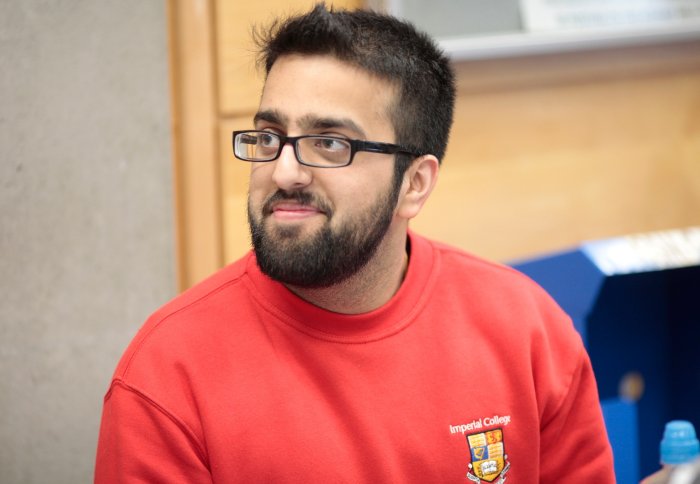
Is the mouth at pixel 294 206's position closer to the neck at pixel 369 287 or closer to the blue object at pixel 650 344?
the neck at pixel 369 287

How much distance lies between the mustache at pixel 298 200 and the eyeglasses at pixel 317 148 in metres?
0.04

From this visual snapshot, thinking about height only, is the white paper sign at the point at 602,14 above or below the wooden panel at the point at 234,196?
above

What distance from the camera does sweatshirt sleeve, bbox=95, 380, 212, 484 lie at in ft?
3.75

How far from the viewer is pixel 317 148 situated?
122 centimetres

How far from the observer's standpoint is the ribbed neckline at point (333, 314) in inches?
49.8

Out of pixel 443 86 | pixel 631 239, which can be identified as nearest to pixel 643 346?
pixel 631 239

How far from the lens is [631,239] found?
1.67 m

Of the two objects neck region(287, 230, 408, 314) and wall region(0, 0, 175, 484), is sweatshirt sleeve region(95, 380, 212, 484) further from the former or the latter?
wall region(0, 0, 175, 484)

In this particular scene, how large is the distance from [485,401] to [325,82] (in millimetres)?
511

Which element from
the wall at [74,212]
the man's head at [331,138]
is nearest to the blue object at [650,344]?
the man's head at [331,138]

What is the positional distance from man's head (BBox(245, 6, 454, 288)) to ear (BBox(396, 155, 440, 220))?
0.01 m

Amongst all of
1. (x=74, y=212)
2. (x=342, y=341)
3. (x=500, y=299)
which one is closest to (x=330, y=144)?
(x=342, y=341)

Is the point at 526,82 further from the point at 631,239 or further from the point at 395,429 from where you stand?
the point at 395,429

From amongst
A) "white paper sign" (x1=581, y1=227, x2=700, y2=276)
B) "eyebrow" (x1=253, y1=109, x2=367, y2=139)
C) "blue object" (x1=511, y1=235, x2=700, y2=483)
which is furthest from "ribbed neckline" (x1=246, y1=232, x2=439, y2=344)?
"blue object" (x1=511, y1=235, x2=700, y2=483)
